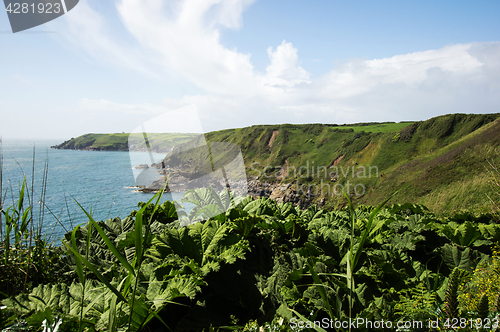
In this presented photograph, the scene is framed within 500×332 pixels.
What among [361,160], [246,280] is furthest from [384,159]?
[246,280]

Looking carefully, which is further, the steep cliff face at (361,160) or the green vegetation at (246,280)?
the steep cliff face at (361,160)

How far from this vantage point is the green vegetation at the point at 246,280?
3.95 ft

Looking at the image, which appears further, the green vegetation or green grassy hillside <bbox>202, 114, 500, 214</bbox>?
green grassy hillside <bbox>202, 114, 500, 214</bbox>

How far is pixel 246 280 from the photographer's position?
1869mm

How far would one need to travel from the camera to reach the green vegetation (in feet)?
3.95

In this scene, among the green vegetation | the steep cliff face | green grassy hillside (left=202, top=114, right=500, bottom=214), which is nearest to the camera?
the green vegetation

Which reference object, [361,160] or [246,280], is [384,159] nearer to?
[361,160]

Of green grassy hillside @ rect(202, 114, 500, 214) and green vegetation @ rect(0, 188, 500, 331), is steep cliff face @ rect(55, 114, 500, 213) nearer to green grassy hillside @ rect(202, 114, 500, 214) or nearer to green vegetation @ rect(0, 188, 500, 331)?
green grassy hillside @ rect(202, 114, 500, 214)

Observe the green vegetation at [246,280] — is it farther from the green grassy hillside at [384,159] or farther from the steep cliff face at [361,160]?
the green grassy hillside at [384,159]

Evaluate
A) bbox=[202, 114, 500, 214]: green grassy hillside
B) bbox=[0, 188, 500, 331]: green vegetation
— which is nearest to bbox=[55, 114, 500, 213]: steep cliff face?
bbox=[202, 114, 500, 214]: green grassy hillside

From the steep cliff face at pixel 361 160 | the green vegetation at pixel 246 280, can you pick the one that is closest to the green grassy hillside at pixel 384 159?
the steep cliff face at pixel 361 160

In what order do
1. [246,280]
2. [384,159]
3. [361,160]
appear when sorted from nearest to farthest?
[246,280] < [384,159] < [361,160]

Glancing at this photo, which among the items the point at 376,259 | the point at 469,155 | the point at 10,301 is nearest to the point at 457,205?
the point at 469,155

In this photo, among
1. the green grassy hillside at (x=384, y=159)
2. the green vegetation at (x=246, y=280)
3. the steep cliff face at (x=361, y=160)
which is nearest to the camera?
the green vegetation at (x=246, y=280)
